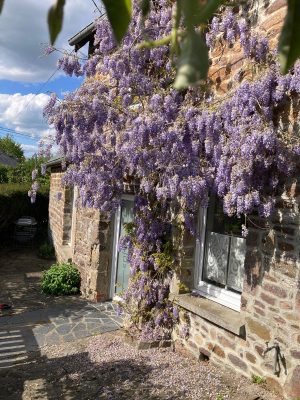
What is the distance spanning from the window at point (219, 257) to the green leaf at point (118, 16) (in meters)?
4.47

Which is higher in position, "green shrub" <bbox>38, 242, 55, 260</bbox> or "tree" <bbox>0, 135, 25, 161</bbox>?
"tree" <bbox>0, 135, 25, 161</bbox>

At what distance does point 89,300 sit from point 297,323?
204 inches

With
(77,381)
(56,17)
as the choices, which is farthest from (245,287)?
(56,17)

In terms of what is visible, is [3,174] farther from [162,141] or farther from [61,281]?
[162,141]

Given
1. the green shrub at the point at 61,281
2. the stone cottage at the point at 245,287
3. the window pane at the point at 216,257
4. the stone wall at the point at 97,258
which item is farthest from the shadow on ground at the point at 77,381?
the green shrub at the point at 61,281

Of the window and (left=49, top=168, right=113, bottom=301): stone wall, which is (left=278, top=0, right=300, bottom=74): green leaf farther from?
(left=49, top=168, right=113, bottom=301): stone wall

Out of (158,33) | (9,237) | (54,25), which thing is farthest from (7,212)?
(54,25)

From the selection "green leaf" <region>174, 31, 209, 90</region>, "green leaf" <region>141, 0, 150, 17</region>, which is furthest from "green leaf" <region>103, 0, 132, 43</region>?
"green leaf" <region>174, 31, 209, 90</region>

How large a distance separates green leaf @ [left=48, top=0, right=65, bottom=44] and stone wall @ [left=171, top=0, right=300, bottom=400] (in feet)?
12.0

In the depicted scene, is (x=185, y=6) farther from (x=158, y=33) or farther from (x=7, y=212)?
(x=7, y=212)

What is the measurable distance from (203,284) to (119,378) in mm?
1621

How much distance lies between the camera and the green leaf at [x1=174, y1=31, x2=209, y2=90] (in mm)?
477

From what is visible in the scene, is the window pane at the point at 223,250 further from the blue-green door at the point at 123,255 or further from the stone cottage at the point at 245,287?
the blue-green door at the point at 123,255

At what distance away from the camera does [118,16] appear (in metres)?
0.64
